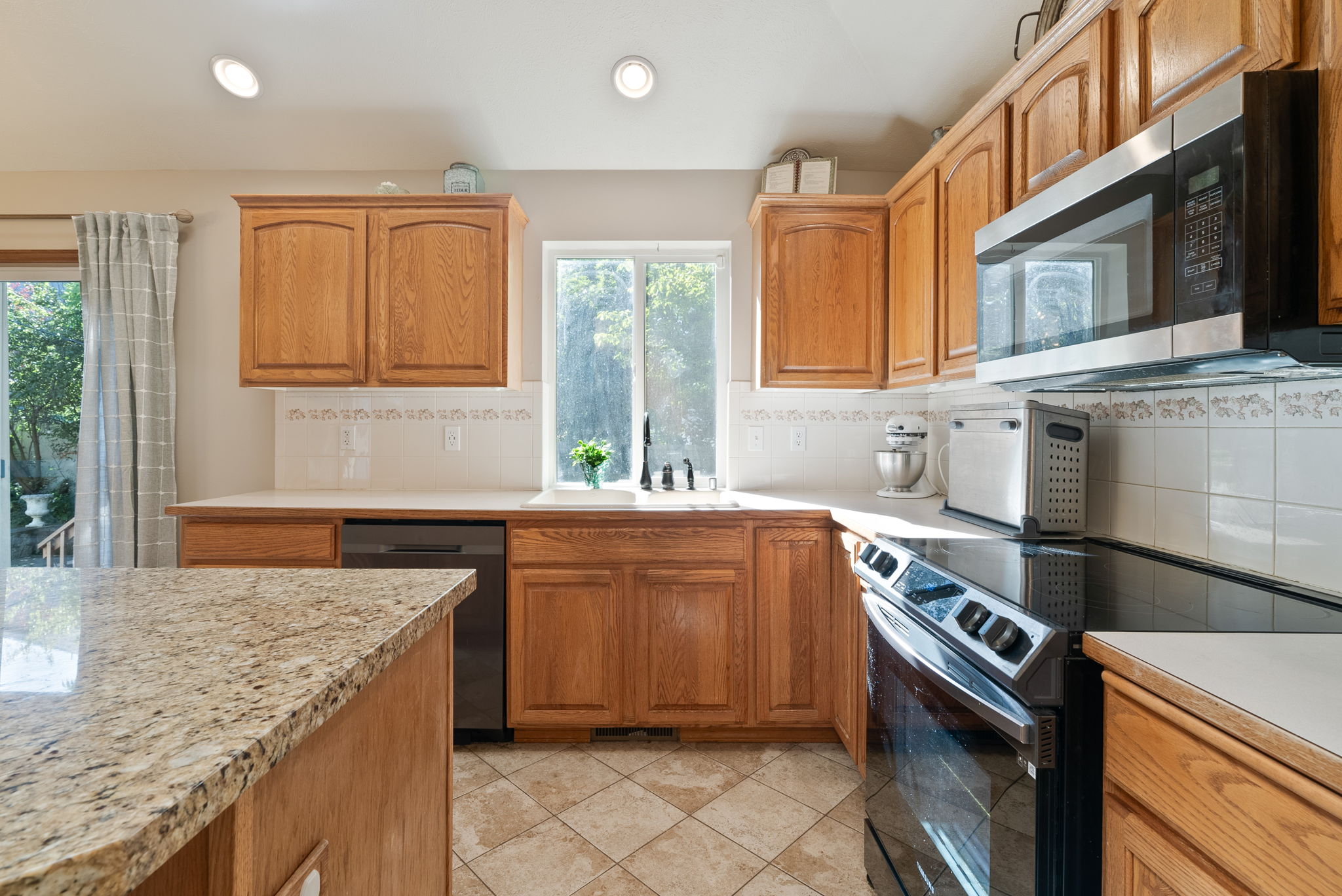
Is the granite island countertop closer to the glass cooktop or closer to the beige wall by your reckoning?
the glass cooktop

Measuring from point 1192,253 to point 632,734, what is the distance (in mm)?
2157

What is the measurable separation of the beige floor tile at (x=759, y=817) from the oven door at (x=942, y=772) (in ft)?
0.94

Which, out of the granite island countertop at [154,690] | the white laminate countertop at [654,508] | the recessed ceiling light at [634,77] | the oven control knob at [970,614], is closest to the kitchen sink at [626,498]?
the white laminate countertop at [654,508]

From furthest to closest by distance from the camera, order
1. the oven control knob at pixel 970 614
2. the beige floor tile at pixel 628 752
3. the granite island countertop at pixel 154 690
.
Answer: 1. the beige floor tile at pixel 628 752
2. the oven control knob at pixel 970 614
3. the granite island countertop at pixel 154 690

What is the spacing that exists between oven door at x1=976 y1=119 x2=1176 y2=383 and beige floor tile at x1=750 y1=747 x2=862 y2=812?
1.37 m

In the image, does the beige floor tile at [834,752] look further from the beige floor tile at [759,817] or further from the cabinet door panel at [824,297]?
the cabinet door panel at [824,297]

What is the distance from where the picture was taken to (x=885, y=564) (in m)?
1.51

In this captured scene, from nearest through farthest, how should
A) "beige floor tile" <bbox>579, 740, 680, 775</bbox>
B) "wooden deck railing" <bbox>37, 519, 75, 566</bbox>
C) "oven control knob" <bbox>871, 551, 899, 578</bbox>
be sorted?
→ 1. "oven control knob" <bbox>871, 551, 899, 578</bbox>
2. "beige floor tile" <bbox>579, 740, 680, 775</bbox>
3. "wooden deck railing" <bbox>37, 519, 75, 566</bbox>

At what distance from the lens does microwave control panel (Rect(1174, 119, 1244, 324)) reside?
37.4 inches

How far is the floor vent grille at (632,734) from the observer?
2.26 metres

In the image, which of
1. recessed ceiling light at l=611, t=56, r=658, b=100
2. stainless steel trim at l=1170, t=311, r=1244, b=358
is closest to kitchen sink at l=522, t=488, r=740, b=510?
stainless steel trim at l=1170, t=311, r=1244, b=358

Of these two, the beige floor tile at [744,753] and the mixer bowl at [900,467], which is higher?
the mixer bowl at [900,467]

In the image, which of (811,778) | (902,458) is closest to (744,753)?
(811,778)

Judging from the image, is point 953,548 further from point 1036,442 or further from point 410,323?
point 410,323
